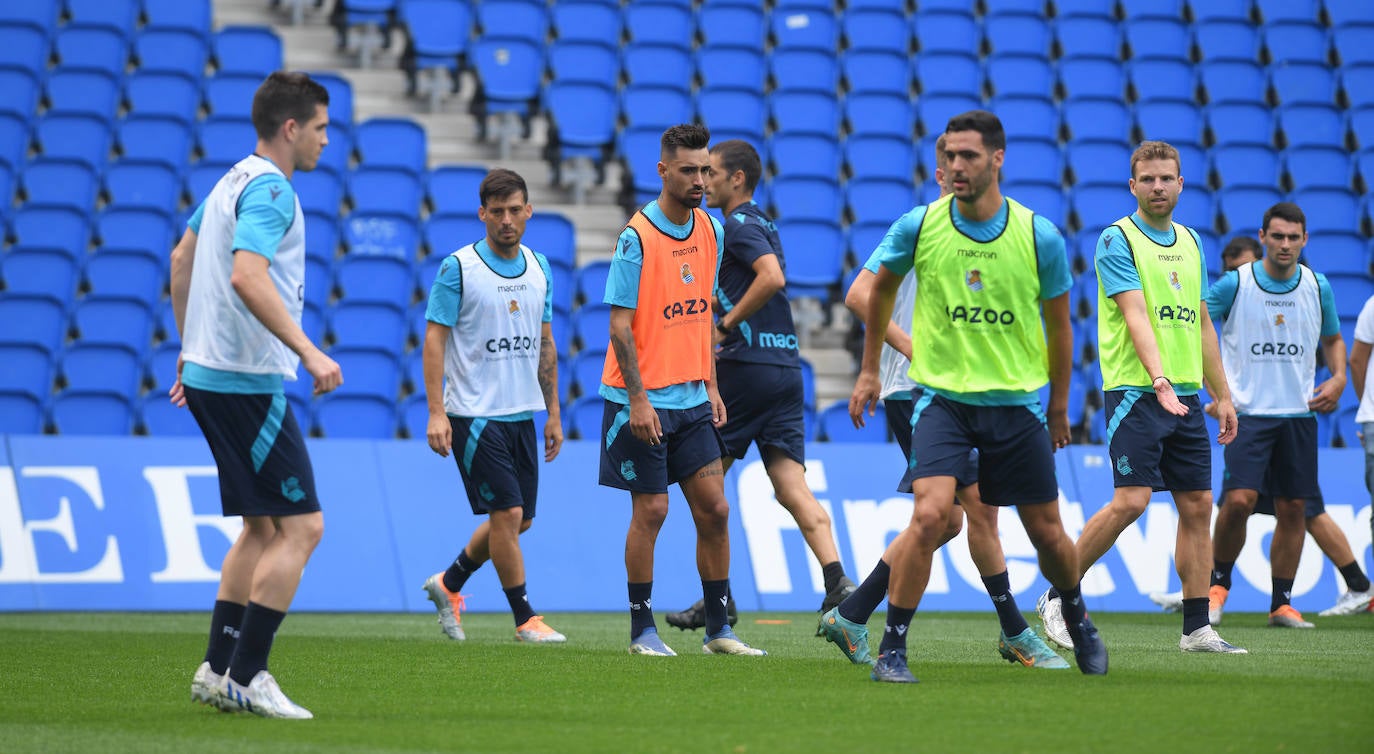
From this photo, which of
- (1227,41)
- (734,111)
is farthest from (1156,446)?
(1227,41)

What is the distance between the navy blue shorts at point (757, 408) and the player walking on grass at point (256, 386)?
3.30 meters

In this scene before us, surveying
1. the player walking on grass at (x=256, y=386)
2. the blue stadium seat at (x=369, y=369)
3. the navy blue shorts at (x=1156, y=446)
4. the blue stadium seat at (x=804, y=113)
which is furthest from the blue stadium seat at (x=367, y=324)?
the player walking on grass at (x=256, y=386)

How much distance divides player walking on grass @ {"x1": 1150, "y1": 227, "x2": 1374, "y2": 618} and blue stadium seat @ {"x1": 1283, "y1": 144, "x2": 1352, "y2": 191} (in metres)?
7.42

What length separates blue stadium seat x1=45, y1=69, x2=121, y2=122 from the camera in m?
15.0

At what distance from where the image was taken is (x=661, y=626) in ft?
34.0

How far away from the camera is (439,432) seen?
26.0ft

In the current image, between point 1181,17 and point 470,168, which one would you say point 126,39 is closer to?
point 470,168

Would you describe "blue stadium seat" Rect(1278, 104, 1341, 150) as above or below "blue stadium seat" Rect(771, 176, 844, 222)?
above

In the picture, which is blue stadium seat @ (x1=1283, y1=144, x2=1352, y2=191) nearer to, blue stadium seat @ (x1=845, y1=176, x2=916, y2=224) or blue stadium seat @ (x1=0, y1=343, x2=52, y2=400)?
blue stadium seat @ (x1=845, y1=176, x2=916, y2=224)

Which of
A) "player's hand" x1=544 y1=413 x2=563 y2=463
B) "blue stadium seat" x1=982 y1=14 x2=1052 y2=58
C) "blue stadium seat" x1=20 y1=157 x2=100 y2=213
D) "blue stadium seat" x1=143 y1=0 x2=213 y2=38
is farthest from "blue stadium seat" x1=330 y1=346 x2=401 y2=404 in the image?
"blue stadium seat" x1=982 y1=14 x2=1052 y2=58

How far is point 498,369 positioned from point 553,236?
20.7ft

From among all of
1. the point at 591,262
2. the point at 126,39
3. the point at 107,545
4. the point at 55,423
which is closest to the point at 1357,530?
→ the point at 591,262

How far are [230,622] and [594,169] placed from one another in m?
11.3

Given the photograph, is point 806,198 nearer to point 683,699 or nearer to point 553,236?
point 553,236
